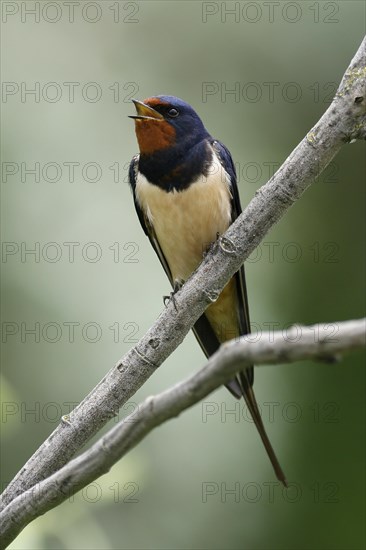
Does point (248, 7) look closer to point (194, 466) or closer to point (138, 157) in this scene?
point (138, 157)

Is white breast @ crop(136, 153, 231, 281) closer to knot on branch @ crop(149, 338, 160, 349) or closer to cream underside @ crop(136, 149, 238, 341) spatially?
cream underside @ crop(136, 149, 238, 341)

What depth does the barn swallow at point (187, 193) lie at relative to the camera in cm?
308

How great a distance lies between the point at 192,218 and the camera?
3.08 meters

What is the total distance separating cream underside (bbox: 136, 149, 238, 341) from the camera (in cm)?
308

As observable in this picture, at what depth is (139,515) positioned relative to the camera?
384cm

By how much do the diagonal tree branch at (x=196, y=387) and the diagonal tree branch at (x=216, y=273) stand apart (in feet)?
1.17

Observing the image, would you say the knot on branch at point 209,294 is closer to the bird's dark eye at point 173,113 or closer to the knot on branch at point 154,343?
the knot on branch at point 154,343

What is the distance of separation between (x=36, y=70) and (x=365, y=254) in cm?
210

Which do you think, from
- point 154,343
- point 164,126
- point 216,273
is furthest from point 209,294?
point 164,126

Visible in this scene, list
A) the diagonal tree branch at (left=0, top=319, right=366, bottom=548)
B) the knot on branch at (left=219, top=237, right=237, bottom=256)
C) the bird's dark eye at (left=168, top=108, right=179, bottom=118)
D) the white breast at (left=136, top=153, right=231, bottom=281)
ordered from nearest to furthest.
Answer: the diagonal tree branch at (left=0, top=319, right=366, bottom=548) → the knot on branch at (left=219, top=237, right=237, bottom=256) → the white breast at (left=136, top=153, right=231, bottom=281) → the bird's dark eye at (left=168, top=108, right=179, bottom=118)

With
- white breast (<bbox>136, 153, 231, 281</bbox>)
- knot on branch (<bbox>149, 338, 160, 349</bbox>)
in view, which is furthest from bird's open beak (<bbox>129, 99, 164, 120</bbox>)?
knot on branch (<bbox>149, 338, 160, 349</bbox>)

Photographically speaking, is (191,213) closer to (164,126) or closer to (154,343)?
(164,126)

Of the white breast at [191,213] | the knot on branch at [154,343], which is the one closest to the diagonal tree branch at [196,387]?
the knot on branch at [154,343]

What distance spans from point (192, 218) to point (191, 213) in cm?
2
